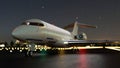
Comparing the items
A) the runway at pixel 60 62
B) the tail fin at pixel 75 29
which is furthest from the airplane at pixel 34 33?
the tail fin at pixel 75 29

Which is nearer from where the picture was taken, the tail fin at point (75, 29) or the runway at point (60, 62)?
the runway at point (60, 62)

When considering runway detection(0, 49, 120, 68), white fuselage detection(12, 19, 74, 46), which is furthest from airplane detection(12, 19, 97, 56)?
runway detection(0, 49, 120, 68)

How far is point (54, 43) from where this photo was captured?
3262 cm

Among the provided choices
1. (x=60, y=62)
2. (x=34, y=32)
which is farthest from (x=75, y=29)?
(x=60, y=62)

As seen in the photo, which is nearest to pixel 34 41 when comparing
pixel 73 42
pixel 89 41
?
pixel 73 42

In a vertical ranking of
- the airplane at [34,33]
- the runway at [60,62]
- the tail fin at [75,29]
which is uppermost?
the tail fin at [75,29]

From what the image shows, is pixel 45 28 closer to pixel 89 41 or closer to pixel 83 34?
pixel 89 41

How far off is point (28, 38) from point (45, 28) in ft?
12.3

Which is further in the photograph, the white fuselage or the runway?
the white fuselage

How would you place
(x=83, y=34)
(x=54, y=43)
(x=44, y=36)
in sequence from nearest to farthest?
(x=44, y=36)
(x=54, y=43)
(x=83, y=34)

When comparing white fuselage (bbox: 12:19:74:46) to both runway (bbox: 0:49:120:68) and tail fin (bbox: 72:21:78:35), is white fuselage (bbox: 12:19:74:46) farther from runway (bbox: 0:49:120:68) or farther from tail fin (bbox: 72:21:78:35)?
tail fin (bbox: 72:21:78:35)

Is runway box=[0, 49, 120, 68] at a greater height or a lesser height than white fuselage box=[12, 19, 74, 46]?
lesser

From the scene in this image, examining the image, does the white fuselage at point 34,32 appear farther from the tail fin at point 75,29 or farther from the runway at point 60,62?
the tail fin at point 75,29

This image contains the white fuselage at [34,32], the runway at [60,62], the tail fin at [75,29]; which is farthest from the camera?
the tail fin at [75,29]
